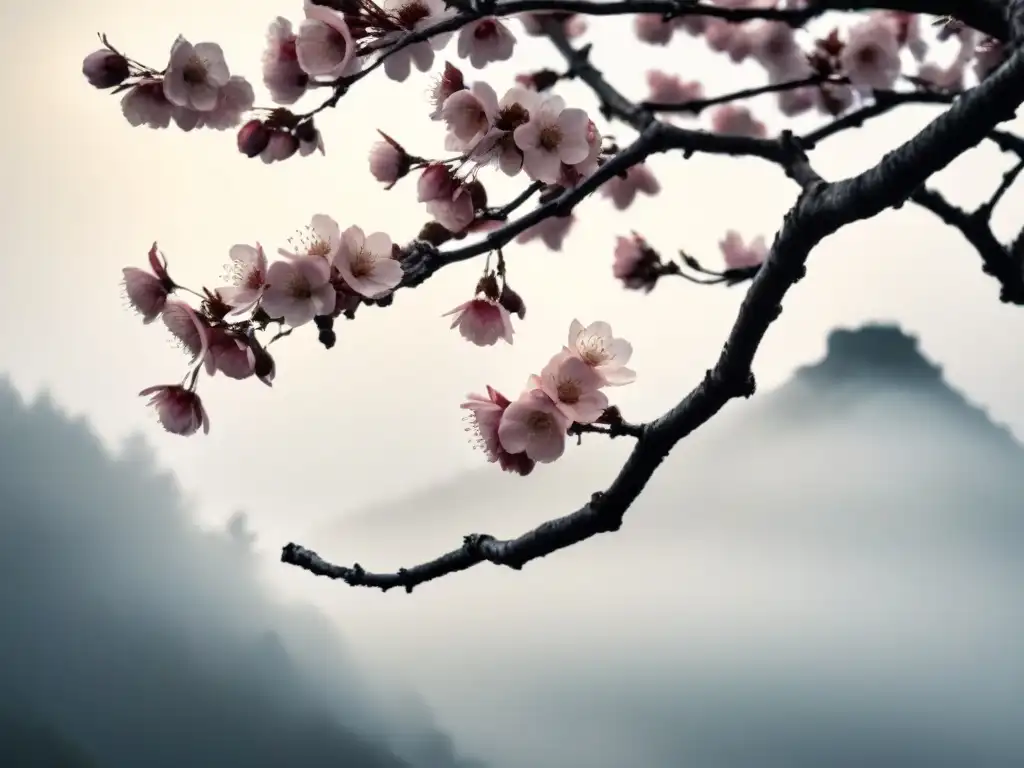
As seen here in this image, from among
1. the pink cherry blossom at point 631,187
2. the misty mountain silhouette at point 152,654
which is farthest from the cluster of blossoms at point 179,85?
the misty mountain silhouette at point 152,654

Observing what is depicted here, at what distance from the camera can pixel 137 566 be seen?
1829mm

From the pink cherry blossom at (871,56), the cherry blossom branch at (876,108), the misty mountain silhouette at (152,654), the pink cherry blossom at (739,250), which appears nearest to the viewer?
the cherry blossom branch at (876,108)

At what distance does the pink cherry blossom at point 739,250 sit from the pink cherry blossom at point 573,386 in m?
0.75

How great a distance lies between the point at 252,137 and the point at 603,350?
311 millimetres

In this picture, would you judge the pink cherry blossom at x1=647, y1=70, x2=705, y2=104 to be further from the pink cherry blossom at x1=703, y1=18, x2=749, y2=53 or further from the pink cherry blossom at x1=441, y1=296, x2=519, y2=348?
the pink cherry blossom at x1=441, y1=296, x2=519, y2=348

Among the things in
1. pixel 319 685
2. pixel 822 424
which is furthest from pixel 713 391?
pixel 319 685

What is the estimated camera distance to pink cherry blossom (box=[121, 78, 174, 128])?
1.97ft

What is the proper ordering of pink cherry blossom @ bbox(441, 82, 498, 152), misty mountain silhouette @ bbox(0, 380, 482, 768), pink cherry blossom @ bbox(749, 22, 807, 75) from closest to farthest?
pink cherry blossom @ bbox(441, 82, 498, 152), pink cherry blossom @ bbox(749, 22, 807, 75), misty mountain silhouette @ bbox(0, 380, 482, 768)

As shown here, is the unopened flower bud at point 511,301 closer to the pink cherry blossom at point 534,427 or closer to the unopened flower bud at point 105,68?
the pink cherry blossom at point 534,427

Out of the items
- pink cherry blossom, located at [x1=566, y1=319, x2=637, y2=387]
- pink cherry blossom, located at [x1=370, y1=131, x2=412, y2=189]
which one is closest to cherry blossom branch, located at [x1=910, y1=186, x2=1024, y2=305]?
pink cherry blossom, located at [x1=566, y1=319, x2=637, y2=387]

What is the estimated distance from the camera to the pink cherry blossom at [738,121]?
1280 mm

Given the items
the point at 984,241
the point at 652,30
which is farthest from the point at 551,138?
the point at 652,30

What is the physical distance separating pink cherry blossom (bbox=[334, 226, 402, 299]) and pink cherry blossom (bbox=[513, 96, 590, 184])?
0.11 meters

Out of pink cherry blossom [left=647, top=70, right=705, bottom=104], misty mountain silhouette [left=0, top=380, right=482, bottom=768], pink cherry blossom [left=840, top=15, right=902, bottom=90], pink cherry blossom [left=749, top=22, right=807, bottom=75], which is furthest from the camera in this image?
misty mountain silhouette [left=0, top=380, right=482, bottom=768]
